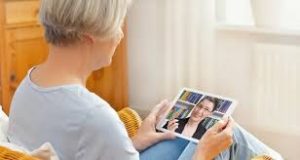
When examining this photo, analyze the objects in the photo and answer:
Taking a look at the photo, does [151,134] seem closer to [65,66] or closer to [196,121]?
[196,121]

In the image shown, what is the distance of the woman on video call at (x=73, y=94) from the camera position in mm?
1068

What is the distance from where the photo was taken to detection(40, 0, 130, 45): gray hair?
108 cm

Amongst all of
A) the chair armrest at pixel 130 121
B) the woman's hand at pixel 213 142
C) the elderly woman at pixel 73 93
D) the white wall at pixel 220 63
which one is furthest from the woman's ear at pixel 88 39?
the white wall at pixel 220 63

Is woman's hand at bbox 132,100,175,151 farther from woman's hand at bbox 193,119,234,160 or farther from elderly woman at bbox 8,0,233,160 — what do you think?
elderly woman at bbox 8,0,233,160

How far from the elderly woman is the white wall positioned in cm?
160

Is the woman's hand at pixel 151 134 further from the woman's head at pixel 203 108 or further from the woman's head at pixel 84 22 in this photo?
the woman's head at pixel 84 22

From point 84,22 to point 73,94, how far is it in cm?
16

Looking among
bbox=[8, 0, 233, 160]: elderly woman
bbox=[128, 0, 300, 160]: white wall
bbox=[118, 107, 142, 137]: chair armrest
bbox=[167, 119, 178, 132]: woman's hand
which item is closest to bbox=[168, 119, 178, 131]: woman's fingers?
bbox=[167, 119, 178, 132]: woman's hand

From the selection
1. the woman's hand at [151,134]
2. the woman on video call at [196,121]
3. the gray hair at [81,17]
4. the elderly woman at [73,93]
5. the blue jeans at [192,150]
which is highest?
the gray hair at [81,17]

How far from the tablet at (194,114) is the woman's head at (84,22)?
45cm

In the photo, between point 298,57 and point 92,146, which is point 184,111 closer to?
point 92,146

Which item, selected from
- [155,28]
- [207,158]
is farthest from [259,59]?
[207,158]

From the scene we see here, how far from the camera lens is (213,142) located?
1.35m

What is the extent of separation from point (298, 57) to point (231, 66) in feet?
1.26
